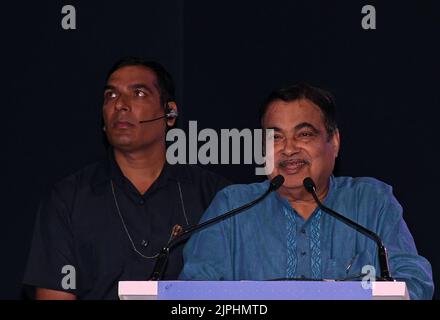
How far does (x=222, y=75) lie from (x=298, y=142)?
1.18 meters

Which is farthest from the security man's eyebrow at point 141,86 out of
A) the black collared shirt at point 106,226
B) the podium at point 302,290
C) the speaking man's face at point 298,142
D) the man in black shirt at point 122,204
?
the podium at point 302,290

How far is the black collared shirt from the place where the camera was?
4246 millimetres

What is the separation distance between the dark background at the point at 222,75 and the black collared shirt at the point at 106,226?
540 millimetres

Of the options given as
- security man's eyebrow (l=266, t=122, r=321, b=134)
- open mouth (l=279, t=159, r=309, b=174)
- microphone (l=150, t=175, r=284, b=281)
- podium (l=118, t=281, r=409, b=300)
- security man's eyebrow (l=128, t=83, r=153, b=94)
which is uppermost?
security man's eyebrow (l=128, t=83, r=153, b=94)

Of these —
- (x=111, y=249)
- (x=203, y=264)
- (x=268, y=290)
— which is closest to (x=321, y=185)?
(x=203, y=264)

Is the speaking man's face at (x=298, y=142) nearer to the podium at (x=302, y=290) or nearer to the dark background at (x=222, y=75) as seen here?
the dark background at (x=222, y=75)

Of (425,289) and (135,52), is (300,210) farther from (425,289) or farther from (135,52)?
(135,52)

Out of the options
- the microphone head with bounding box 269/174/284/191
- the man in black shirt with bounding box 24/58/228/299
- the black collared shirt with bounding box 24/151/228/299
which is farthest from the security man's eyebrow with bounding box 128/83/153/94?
the microphone head with bounding box 269/174/284/191

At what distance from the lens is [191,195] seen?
14.8ft

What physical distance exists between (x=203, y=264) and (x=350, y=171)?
139cm

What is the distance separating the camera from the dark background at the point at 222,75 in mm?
4895

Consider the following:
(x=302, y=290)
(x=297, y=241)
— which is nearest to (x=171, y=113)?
(x=297, y=241)

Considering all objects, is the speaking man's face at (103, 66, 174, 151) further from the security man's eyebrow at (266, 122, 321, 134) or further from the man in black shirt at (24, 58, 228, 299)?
the security man's eyebrow at (266, 122, 321, 134)
